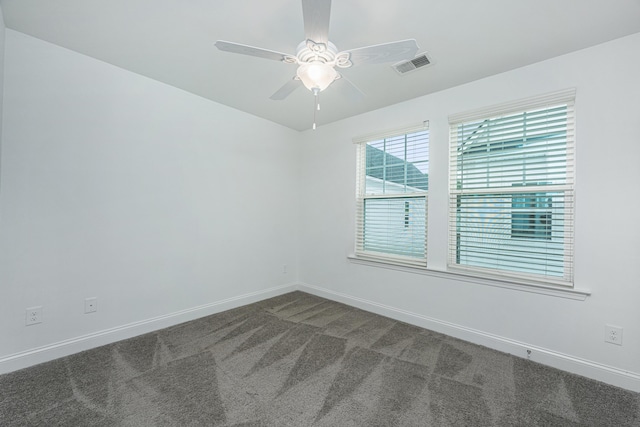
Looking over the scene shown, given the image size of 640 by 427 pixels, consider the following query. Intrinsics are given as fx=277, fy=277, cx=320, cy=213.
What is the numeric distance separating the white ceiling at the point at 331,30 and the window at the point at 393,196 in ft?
2.60

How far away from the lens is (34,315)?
218cm

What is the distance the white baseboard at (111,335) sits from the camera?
2115 millimetres

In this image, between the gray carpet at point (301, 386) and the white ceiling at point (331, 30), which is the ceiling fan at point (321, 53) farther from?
the gray carpet at point (301, 386)

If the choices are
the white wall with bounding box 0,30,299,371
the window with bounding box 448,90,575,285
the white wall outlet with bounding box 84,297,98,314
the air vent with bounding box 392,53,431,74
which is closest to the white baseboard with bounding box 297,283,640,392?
the window with bounding box 448,90,575,285

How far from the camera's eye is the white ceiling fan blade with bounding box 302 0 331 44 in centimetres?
123

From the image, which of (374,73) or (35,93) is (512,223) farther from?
(35,93)

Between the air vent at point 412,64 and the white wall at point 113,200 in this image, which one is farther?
the air vent at point 412,64

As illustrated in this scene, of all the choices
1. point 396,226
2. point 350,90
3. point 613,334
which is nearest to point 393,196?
point 396,226

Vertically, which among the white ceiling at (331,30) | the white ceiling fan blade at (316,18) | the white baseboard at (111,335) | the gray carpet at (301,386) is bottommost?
the gray carpet at (301,386)

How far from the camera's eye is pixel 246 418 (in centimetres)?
166

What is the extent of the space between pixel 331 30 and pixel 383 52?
0.59 metres

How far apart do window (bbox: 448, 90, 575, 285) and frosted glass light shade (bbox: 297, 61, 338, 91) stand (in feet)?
5.58

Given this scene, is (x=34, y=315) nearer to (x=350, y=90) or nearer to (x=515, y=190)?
(x=350, y=90)

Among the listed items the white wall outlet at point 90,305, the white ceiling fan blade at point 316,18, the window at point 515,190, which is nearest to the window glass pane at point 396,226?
the window at point 515,190
